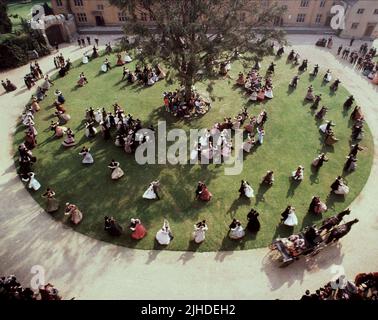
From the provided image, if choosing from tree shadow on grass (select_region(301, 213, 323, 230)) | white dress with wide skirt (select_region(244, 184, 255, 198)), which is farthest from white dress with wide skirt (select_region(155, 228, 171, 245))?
tree shadow on grass (select_region(301, 213, 323, 230))

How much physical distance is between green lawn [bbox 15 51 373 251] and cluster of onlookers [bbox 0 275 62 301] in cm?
385

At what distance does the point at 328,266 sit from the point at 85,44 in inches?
1539

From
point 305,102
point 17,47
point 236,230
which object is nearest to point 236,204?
point 236,230

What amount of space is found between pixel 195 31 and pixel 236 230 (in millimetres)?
13281

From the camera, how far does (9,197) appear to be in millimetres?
20734

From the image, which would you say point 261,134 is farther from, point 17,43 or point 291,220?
point 17,43

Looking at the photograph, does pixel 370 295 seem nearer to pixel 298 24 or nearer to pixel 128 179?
pixel 128 179

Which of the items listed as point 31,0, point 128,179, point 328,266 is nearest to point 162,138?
point 128,179

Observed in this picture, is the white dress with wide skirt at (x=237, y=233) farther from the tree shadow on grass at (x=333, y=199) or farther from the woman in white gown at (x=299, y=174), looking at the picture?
the tree shadow on grass at (x=333, y=199)

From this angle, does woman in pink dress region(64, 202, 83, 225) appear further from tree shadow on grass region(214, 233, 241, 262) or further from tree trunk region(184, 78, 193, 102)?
tree trunk region(184, 78, 193, 102)

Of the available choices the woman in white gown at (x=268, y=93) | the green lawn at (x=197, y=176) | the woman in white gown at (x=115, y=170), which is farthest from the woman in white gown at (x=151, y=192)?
the woman in white gown at (x=268, y=93)

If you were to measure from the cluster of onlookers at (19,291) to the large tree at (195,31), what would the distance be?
15.9m

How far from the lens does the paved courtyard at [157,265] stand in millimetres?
15789

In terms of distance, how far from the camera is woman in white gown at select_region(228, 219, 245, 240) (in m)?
17.6
